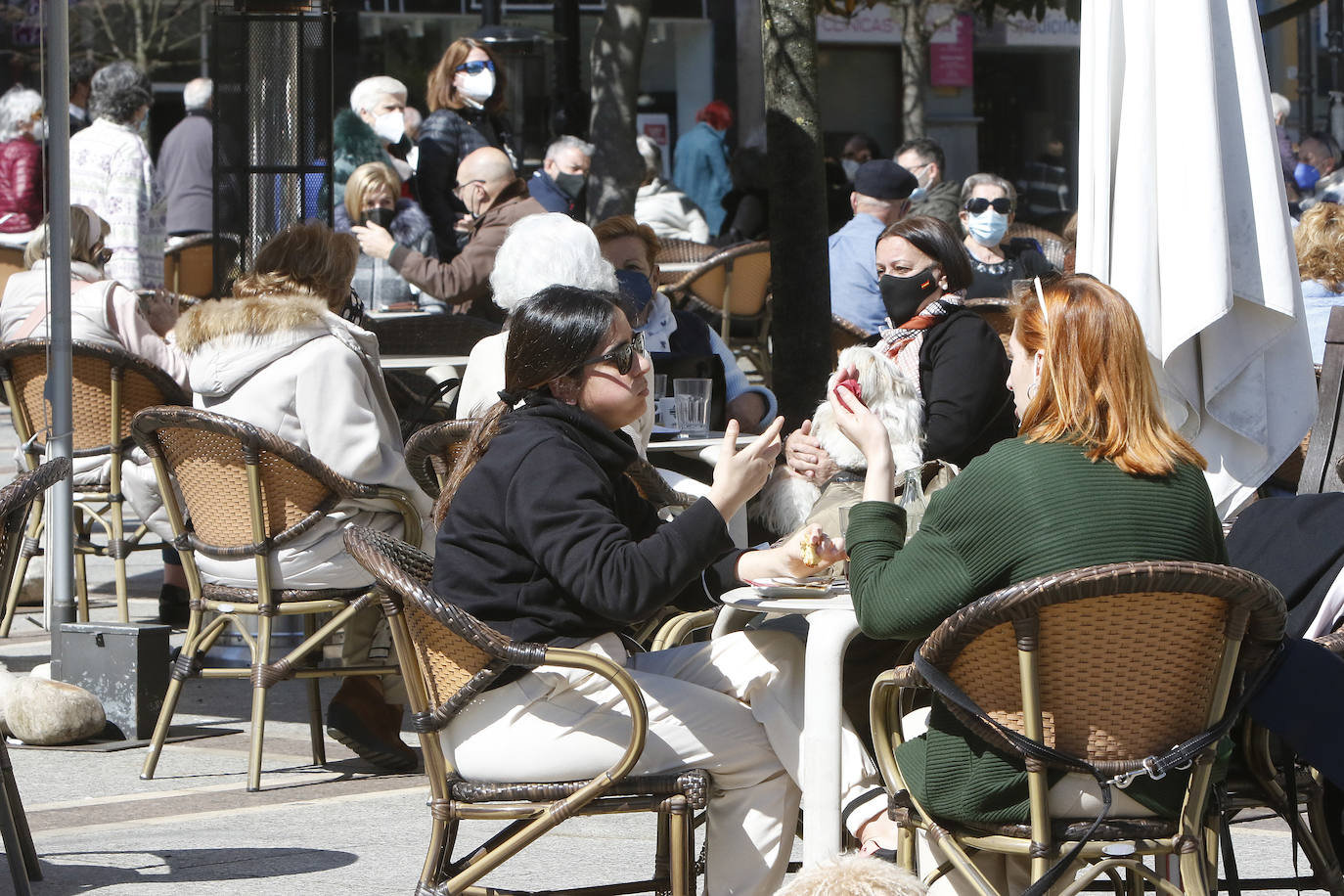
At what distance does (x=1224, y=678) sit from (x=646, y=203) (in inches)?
415

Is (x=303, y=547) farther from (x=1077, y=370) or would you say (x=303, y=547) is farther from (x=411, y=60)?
(x=411, y=60)

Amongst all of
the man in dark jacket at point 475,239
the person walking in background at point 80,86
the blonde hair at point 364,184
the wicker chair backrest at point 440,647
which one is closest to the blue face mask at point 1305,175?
the blonde hair at point 364,184

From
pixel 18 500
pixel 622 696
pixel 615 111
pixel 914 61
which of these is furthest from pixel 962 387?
pixel 914 61

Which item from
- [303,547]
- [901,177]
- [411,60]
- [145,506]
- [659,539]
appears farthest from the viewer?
[411,60]

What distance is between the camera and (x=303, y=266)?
5.71 metres

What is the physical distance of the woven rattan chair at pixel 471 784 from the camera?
10.4 ft

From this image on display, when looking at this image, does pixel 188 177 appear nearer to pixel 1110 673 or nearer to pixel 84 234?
pixel 84 234

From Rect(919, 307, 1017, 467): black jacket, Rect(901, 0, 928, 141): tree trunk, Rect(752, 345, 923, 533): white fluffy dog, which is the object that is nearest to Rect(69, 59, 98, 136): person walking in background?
Rect(919, 307, 1017, 467): black jacket

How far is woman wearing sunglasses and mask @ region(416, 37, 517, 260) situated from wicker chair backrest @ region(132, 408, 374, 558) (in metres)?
3.90

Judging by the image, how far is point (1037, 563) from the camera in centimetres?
289

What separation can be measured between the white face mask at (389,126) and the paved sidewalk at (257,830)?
16.4ft

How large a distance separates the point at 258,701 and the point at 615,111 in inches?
275

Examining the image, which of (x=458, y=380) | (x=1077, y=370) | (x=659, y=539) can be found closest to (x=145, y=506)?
(x=458, y=380)

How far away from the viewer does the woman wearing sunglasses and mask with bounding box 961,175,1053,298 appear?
884 centimetres
